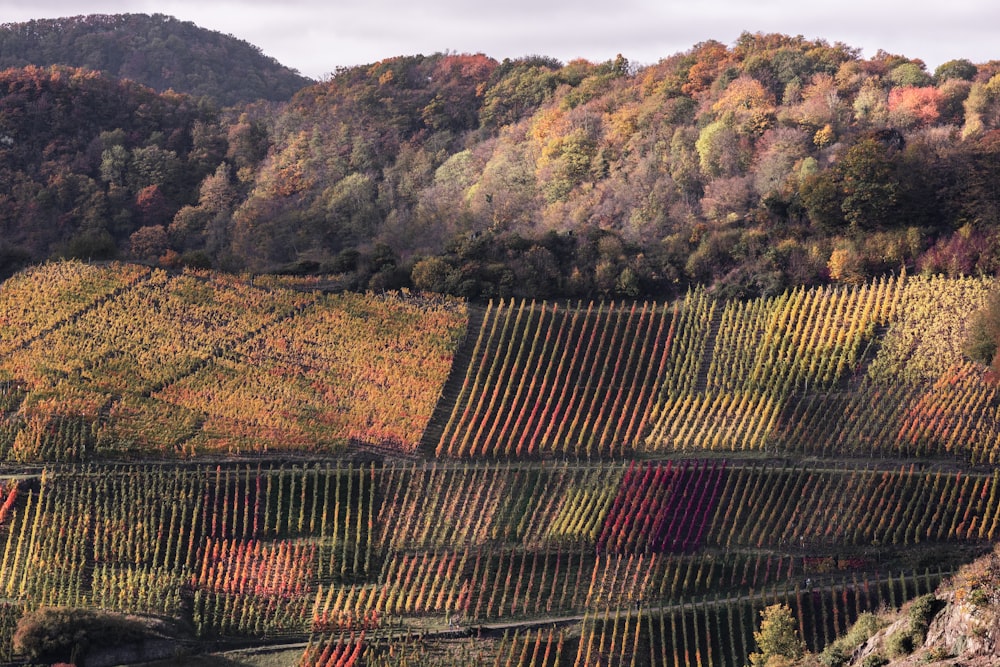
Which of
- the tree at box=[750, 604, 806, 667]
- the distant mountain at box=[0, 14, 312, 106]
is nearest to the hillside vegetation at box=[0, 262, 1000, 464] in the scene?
the tree at box=[750, 604, 806, 667]

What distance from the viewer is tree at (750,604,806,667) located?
30.8 meters

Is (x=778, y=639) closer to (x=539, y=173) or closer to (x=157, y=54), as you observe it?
(x=539, y=173)

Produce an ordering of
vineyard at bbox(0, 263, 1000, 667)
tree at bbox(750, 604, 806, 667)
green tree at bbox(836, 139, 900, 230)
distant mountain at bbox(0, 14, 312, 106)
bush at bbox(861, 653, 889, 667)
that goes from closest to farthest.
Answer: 1. bush at bbox(861, 653, 889, 667)
2. tree at bbox(750, 604, 806, 667)
3. vineyard at bbox(0, 263, 1000, 667)
4. green tree at bbox(836, 139, 900, 230)
5. distant mountain at bbox(0, 14, 312, 106)

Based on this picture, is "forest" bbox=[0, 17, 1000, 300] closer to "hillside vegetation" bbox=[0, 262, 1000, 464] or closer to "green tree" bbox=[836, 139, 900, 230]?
"green tree" bbox=[836, 139, 900, 230]

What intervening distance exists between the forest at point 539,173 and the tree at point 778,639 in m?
19.3

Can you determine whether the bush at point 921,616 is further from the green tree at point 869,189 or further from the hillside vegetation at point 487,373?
the green tree at point 869,189

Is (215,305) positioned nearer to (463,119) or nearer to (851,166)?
(851,166)

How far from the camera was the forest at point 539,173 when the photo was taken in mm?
51469

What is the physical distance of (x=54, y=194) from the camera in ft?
222

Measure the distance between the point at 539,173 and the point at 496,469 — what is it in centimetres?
2824

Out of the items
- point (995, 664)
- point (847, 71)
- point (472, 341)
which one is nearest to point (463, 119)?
point (847, 71)

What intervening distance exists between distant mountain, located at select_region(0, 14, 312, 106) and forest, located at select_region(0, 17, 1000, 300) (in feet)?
79.0

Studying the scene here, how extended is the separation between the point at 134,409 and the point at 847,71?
37.6 metres

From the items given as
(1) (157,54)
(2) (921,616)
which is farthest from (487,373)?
(1) (157,54)
